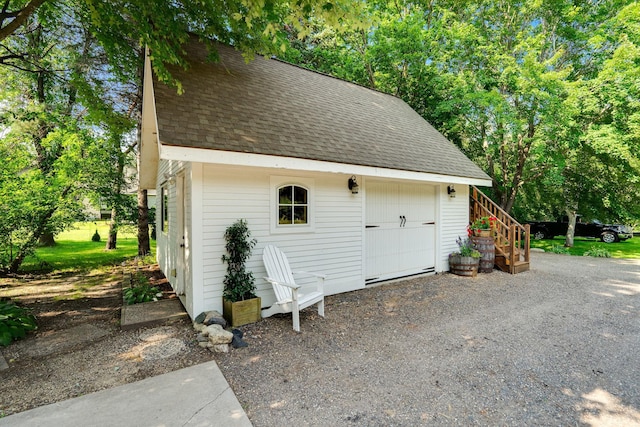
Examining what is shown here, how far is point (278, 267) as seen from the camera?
4391 millimetres

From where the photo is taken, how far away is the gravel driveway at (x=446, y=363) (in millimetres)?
2400

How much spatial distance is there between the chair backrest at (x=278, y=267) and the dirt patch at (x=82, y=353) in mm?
1228

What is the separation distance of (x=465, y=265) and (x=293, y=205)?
14.9 feet

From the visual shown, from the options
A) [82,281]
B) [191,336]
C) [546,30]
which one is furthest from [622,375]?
[546,30]

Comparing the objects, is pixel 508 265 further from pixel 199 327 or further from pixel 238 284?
pixel 199 327

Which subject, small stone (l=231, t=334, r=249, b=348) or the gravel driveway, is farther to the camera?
small stone (l=231, t=334, r=249, b=348)

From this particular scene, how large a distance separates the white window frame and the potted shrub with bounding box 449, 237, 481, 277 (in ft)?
13.2

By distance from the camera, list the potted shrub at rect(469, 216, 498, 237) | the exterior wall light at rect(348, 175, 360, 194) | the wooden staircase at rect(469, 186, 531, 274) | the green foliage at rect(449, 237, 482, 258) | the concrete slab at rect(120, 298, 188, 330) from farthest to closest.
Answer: the potted shrub at rect(469, 216, 498, 237) → the wooden staircase at rect(469, 186, 531, 274) → the green foliage at rect(449, 237, 482, 258) → the exterior wall light at rect(348, 175, 360, 194) → the concrete slab at rect(120, 298, 188, 330)

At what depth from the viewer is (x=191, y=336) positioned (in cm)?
377

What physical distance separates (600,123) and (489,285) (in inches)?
344

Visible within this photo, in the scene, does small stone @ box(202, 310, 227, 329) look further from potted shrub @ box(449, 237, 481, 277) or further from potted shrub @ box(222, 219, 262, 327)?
potted shrub @ box(449, 237, 481, 277)

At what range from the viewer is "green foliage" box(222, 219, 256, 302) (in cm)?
410

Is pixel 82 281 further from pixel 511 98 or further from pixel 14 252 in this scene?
pixel 511 98

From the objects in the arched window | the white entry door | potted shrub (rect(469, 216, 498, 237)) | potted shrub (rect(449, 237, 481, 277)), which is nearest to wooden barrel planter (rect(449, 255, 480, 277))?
potted shrub (rect(449, 237, 481, 277))
